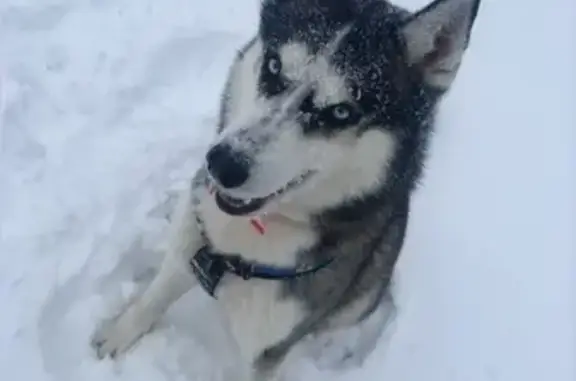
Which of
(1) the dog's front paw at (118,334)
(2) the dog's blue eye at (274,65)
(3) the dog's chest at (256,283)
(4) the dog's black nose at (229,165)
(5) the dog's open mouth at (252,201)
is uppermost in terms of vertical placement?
(2) the dog's blue eye at (274,65)

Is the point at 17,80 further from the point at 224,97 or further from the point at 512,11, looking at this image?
the point at 512,11

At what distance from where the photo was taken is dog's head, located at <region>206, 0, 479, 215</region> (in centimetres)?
189

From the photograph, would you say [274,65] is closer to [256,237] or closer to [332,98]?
[332,98]

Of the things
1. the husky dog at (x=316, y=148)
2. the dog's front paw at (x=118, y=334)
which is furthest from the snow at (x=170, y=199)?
the husky dog at (x=316, y=148)

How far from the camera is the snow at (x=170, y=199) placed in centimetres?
266

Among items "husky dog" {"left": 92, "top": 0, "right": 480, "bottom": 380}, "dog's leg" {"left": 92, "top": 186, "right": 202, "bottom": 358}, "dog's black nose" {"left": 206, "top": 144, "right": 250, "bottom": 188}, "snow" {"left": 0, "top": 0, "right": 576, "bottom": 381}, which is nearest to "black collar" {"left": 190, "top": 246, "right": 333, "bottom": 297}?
"husky dog" {"left": 92, "top": 0, "right": 480, "bottom": 380}

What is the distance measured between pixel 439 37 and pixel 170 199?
1.26 metres

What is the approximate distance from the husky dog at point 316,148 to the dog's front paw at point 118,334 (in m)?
0.42

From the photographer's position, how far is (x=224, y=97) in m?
2.18

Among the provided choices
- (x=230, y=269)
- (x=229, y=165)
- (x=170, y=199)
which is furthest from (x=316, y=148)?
(x=170, y=199)

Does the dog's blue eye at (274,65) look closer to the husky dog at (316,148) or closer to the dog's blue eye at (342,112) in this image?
the husky dog at (316,148)

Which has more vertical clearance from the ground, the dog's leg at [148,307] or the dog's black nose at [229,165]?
the dog's black nose at [229,165]

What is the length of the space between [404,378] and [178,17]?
159 cm

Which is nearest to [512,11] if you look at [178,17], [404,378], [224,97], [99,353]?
[178,17]
